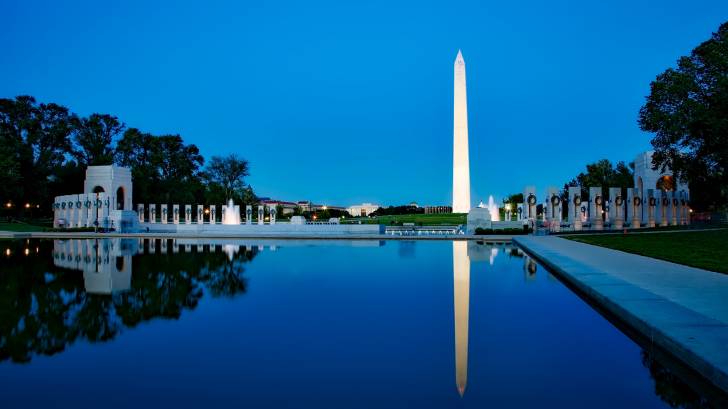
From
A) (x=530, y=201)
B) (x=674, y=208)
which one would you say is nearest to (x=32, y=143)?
(x=530, y=201)

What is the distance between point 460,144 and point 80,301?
152 feet

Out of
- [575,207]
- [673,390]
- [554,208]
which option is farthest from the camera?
[575,207]

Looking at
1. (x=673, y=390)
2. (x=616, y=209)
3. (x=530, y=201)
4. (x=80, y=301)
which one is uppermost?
(x=530, y=201)

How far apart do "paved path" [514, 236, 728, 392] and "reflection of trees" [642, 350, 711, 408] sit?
218 mm

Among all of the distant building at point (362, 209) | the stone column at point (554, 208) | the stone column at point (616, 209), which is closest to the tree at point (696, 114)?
the stone column at point (616, 209)

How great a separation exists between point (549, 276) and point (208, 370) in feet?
32.5

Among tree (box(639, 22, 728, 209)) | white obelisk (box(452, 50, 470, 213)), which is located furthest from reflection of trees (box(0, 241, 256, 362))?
white obelisk (box(452, 50, 470, 213))

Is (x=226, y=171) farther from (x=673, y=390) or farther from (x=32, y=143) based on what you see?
(x=673, y=390)

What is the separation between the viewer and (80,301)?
29.1ft

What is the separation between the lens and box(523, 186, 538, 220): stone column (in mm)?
36875

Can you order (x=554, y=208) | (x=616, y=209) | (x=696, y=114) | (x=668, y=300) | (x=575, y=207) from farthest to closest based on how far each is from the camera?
1. (x=575, y=207)
2. (x=554, y=208)
3. (x=616, y=209)
4. (x=696, y=114)
5. (x=668, y=300)

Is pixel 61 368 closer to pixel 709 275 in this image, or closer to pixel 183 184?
pixel 709 275

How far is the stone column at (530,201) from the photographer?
36.9m

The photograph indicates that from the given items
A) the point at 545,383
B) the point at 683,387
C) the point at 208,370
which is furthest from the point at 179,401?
the point at 683,387
